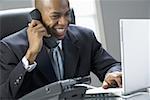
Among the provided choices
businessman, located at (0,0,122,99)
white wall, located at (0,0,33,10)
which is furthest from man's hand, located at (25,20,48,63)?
white wall, located at (0,0,33,10)

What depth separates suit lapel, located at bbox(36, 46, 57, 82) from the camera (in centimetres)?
119

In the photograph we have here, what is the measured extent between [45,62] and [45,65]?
0.01 metres

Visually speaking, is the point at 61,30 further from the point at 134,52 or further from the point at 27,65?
the point at 134,52

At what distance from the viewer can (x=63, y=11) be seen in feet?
4.00

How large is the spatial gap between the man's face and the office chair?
0.05 meters

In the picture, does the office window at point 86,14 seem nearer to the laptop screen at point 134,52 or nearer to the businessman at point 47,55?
the businessman at point 47,55

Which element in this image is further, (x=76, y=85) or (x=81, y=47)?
(x=81, y=47)

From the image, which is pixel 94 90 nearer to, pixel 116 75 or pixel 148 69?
pixel 116 75

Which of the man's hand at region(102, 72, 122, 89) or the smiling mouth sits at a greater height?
the smiling mouth

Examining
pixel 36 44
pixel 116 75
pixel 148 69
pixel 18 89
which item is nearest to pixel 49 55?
pixel 36 44

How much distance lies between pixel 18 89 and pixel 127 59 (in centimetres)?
44

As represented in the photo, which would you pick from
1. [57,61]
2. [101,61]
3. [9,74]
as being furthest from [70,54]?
[9,74]

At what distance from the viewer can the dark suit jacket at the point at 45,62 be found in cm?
115

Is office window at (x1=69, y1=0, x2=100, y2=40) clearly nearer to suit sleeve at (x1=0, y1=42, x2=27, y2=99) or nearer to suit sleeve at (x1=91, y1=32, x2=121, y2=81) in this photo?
suit sleeve at (x1=91, y1=32, x2=121, y2=81)
